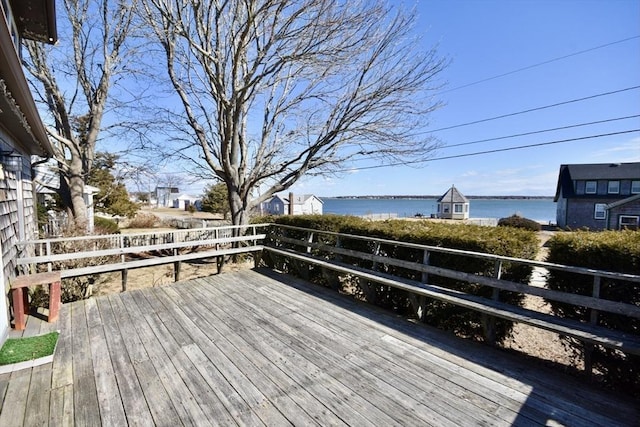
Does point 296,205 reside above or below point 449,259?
above

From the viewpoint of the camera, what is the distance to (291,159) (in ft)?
30.9

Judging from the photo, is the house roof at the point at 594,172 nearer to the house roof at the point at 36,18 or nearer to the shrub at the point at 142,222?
the house roof at the point at 36,18

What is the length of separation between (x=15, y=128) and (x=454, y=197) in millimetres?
38637

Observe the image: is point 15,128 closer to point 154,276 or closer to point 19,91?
point 19,91

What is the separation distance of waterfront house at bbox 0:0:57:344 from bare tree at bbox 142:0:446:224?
210 centimetres

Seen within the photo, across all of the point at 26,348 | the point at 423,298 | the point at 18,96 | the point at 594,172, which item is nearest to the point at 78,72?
the point at 18,96

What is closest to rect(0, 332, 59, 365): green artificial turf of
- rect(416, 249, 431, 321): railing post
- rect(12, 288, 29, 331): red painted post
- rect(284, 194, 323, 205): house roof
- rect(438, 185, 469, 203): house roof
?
rect(12, 288, 29, 331): red painted post

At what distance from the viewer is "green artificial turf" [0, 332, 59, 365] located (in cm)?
277

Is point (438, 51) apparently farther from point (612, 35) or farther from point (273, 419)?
point (273, 419)

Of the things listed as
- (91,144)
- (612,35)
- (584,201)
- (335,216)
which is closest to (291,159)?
(335,216)

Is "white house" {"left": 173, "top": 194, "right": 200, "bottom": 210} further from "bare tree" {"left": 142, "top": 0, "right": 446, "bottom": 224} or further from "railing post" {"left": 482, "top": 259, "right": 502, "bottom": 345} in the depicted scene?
"railing post" {"left": 482, "top": 259, "right": 502, "bottom": 345}

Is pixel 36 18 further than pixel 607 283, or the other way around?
pixel 36 18

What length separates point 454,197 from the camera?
36.9 metres

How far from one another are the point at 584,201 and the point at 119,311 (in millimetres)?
31009
